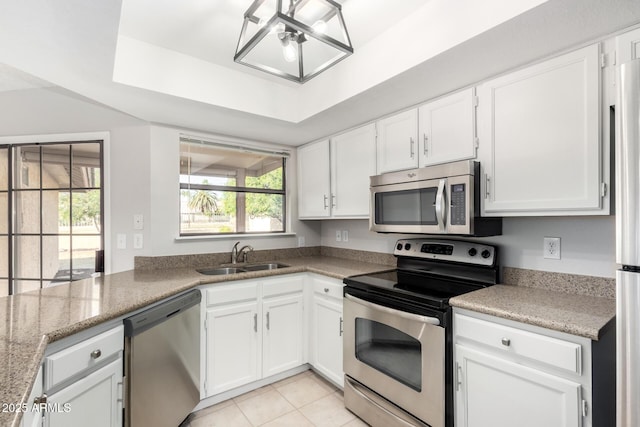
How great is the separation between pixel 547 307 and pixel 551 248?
0.48 meters

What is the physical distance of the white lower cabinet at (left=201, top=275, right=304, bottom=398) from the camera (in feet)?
6.93

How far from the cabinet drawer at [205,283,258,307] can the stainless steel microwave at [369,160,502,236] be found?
105 cm

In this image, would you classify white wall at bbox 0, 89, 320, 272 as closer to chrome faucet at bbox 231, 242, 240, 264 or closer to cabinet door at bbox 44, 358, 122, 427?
chrome faucet at bbox 231, 242, 240, 264

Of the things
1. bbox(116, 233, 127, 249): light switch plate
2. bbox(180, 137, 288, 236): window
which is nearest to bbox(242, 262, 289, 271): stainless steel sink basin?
bbox(180, 137, 288, 236): window

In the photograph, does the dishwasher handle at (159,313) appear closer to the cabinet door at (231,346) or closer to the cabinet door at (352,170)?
the cabinet door at (231,346)

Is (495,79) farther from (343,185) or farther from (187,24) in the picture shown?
(187,24)

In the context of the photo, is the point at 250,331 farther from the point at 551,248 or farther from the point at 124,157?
the point at 551,248

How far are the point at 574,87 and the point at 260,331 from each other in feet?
7.82

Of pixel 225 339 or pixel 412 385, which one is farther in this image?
pixel 225 339

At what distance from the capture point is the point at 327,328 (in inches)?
92.3

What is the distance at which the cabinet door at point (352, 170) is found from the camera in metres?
2.44

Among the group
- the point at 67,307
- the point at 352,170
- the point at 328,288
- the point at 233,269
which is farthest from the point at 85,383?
the point at 352,170

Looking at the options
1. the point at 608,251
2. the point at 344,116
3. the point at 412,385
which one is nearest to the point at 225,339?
the point at 412,385

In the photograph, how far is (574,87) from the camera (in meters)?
1.40
